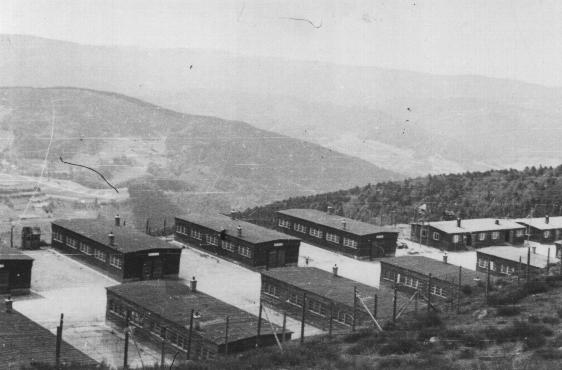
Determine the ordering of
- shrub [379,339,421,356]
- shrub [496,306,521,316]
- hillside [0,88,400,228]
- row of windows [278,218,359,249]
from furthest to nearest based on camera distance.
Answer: hillside [0,88,400,228]
row of windows [278,218,359,249]
shrub [496,306,521,316]
shrub [379,339,421,356]

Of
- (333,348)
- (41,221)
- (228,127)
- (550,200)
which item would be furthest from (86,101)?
(333,348)

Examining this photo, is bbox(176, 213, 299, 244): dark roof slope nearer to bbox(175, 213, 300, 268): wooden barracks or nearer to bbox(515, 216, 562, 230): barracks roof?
bbox(175, 213, 300, 268): wooden barracks

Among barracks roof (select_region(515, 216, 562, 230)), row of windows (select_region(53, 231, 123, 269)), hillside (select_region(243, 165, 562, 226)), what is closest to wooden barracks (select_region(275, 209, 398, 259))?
hillside (select_region(243, 165, 562, 226))

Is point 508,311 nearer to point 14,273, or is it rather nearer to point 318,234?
point 14,273

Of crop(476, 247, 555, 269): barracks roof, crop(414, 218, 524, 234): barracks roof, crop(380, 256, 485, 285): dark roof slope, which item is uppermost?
crop(414, 218, 524, 234): barracks roof

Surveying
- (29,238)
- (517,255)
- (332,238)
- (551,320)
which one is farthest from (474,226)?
(551,320)

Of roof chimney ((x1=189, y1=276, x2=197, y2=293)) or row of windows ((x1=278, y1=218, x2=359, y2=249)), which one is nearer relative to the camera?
roof chimney ((x1=189, y1=276, x2=197, y2=293))

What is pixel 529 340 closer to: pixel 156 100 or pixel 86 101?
pixel 86 101

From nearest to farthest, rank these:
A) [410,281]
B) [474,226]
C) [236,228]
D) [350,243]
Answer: [410,281], [236,228], [350,243], [474,226]
